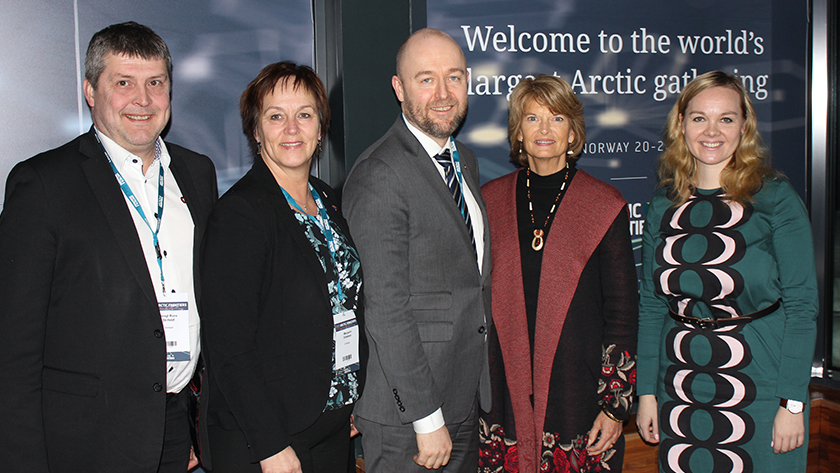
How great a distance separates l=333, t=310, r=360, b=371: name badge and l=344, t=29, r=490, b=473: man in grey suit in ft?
0.19

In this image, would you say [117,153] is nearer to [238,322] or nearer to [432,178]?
[238,322]

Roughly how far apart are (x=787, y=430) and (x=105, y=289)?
231 centimetres

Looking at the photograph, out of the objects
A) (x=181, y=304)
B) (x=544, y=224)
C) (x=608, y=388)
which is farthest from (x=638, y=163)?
(x=181, y=304)

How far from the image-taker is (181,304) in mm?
1811

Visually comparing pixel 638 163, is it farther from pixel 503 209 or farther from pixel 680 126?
pixel 503 209

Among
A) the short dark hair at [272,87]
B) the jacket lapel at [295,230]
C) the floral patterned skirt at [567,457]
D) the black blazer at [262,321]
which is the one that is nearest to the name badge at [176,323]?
the black blazer at [262,321]

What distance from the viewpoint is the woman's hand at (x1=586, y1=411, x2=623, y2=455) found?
216 cm

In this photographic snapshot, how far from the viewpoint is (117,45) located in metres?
1.79

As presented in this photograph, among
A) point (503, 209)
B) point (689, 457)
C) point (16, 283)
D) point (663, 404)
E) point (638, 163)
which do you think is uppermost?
point (638, 163)

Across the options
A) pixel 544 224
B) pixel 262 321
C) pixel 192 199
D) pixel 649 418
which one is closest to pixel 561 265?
pixel 544 224

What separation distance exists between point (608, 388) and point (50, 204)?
1.91 m

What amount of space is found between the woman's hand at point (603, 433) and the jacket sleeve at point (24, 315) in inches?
69.8

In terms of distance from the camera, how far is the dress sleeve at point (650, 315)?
2.34 metres

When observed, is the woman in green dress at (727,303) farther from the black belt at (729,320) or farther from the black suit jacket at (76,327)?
the black suit jacket at (76,327)
